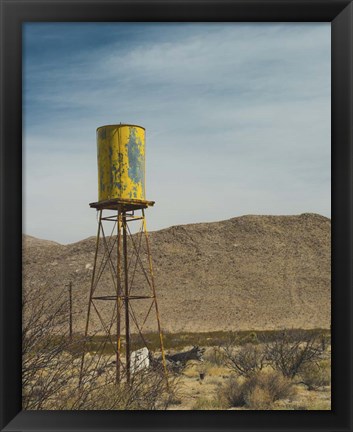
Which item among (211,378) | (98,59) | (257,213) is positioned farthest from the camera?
(257,213)

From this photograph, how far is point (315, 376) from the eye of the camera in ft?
57.5

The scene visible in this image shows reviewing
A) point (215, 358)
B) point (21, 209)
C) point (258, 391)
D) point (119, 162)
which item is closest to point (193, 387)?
point (258, 391)

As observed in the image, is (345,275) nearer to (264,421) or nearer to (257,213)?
(264,421)

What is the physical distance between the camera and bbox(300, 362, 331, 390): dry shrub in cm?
1703

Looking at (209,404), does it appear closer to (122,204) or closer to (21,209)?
(122,204)

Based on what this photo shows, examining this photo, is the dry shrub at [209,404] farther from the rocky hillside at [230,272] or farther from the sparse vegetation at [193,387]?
the rocky hillside at [230,272]

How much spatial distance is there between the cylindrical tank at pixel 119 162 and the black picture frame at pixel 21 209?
943 cm

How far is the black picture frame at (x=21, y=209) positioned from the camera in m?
4.22

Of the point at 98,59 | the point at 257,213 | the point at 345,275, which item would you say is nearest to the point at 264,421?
the point at 345,275

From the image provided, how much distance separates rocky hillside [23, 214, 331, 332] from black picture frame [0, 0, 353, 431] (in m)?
41.1

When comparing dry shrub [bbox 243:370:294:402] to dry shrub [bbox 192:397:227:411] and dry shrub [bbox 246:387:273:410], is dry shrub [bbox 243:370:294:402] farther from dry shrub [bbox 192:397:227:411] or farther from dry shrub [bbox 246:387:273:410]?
dry shrub [bbox 192:397:227:411]

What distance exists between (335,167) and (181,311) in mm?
43749

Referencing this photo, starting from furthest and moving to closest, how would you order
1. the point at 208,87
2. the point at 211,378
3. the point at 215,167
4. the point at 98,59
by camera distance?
the point at 215,167 → the point at 208,87 → the point at 98,59 → the point at 211,378

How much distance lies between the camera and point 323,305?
156ft
